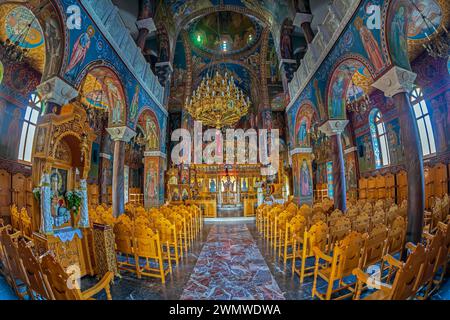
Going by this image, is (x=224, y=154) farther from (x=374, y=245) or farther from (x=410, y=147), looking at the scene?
(x=374, y=245)

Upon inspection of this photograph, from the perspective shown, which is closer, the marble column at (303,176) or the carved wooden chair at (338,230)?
the carved wooden chair at (338,230)

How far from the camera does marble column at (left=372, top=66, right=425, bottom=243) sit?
4469mm

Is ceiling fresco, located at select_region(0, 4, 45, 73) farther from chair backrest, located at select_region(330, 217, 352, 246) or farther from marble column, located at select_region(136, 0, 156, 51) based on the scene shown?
chair backrest, located at select_region(330, 217, 352, 246)

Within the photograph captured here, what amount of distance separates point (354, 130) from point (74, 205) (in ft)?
59.8

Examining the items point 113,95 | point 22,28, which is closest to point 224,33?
point 113,95

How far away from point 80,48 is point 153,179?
765 centimetres

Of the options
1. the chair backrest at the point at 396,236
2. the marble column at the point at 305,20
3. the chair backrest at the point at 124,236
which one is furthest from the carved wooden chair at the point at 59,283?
the marble column at the point at 305,20

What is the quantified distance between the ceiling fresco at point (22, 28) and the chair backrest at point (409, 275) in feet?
33.1

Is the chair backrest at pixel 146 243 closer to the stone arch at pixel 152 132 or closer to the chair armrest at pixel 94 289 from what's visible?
the chair armrest at pixel 94 289

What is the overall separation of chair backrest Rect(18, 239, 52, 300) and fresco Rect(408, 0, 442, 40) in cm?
1212

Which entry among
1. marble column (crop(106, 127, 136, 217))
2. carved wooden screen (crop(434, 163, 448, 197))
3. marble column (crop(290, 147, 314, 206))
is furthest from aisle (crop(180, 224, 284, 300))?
carved wooden screen (crop(434, 163, 448, 197))

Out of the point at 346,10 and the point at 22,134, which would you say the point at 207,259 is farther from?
the point at 22,134

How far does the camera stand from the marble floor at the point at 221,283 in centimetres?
306

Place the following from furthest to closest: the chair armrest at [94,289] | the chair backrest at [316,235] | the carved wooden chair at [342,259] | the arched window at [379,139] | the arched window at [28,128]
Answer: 1. the arched window at [379,139]
2. the arched window at [28,128]
3. the chair backrest at [316,235]
4. the carved wooden chair at [342,259]
5. the chair armrest at [94,289]
